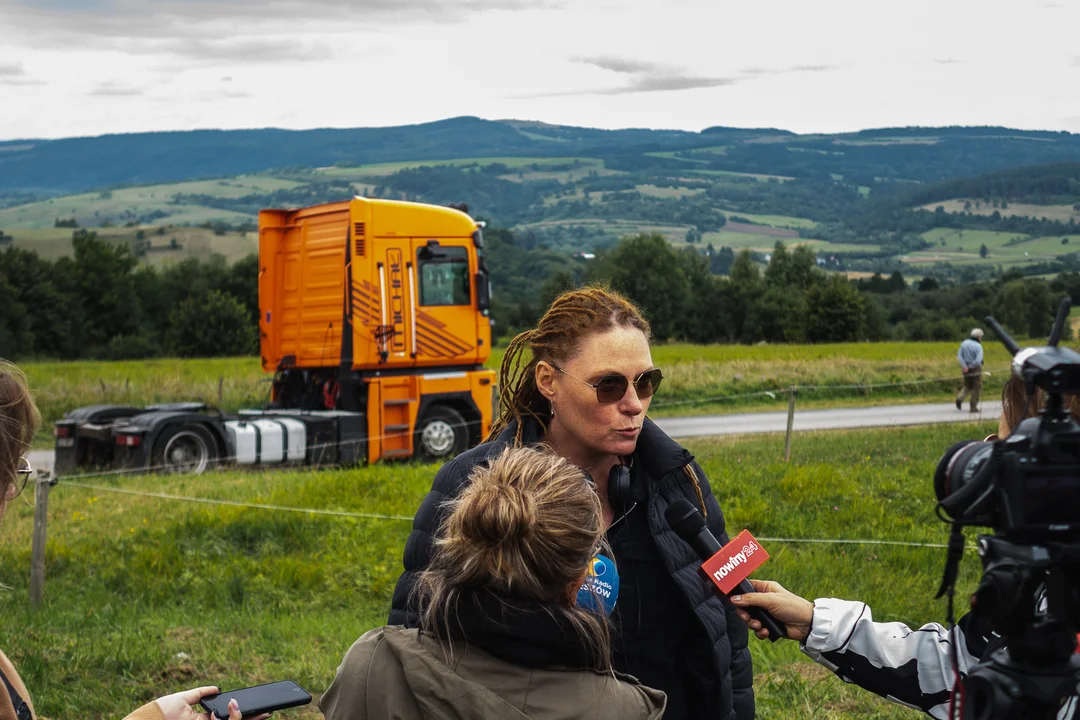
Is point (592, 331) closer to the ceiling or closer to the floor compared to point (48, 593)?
closer to the ceiling

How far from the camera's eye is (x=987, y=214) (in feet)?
606

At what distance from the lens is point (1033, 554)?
1.83m

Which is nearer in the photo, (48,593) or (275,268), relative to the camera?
(48,593)

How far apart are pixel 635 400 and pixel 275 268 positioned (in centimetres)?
1367

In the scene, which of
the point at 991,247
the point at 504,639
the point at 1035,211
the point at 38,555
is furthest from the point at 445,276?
the point at 1035,211

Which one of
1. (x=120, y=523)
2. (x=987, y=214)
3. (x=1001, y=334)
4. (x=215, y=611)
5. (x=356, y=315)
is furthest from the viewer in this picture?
(x=987, y=214)

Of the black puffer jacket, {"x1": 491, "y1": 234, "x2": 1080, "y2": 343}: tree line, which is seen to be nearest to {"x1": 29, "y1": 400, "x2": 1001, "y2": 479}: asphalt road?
the black puffer jacket

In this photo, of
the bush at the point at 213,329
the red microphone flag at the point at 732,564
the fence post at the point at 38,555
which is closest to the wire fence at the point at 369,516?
the fence post at the point at 38,555

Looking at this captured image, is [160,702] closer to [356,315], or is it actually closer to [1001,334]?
[1001,334]

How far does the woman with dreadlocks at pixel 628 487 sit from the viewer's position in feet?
10.1

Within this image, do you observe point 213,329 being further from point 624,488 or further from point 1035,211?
point 1035,211

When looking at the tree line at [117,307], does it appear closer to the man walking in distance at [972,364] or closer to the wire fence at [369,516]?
the man walking in distance at [972,364]

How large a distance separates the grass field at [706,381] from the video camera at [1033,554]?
20.1 meters

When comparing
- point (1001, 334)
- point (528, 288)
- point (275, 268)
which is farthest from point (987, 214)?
point (1001, 334)
